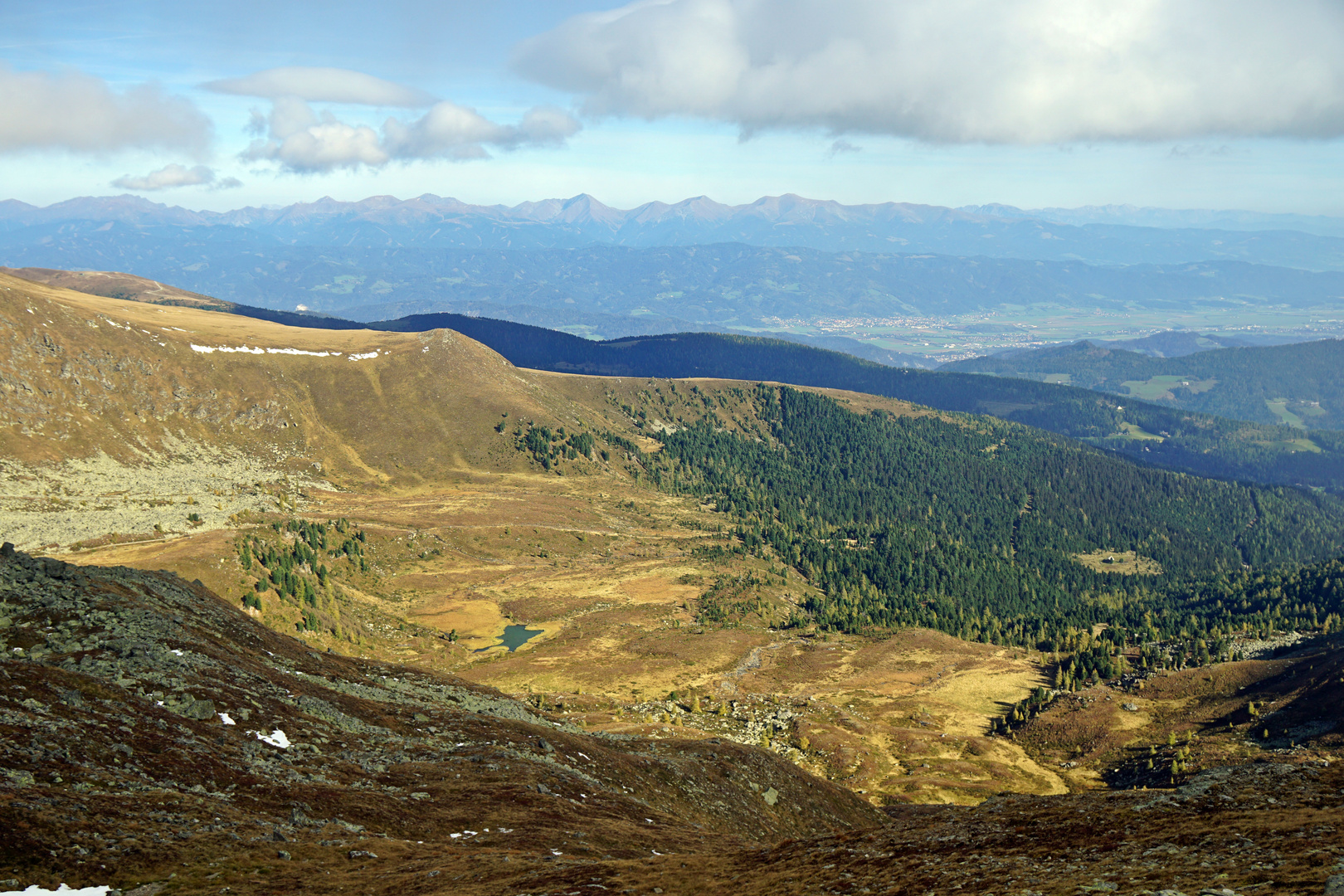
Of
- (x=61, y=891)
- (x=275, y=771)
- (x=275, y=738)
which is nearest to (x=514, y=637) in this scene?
(x=275, y=738)

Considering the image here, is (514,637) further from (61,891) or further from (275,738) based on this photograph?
(61,891)

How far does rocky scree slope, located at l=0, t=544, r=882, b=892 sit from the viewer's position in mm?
35406

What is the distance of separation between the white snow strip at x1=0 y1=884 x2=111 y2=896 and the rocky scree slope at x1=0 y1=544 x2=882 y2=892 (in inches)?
22.6

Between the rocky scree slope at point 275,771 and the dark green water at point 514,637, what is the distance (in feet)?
240

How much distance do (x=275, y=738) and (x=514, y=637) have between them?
111 meters

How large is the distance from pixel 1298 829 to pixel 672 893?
2686 cm

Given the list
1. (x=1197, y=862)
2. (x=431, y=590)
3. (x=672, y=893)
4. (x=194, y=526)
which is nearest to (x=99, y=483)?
(x=194, y=526)

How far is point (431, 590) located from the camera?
17625cm

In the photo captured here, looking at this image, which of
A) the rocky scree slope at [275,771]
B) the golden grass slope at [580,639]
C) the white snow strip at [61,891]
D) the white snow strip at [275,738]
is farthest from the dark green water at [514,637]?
the white snow strip at [61,891]

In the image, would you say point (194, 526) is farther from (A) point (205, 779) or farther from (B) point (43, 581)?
(A) point (205, 779)

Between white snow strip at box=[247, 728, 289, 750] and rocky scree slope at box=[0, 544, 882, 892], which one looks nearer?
rocky scree slope at box=[0, 544, 882, 892]

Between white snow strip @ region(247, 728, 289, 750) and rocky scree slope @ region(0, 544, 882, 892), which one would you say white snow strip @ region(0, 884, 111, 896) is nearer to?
rocky scree slope @ region(0, 544, 882, 892)

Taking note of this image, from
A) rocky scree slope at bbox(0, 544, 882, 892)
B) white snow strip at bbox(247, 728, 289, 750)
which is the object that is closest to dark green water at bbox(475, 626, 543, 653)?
rocky scree slope at bbox(0, 544, 882, 892)

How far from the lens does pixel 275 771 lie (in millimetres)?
47844
